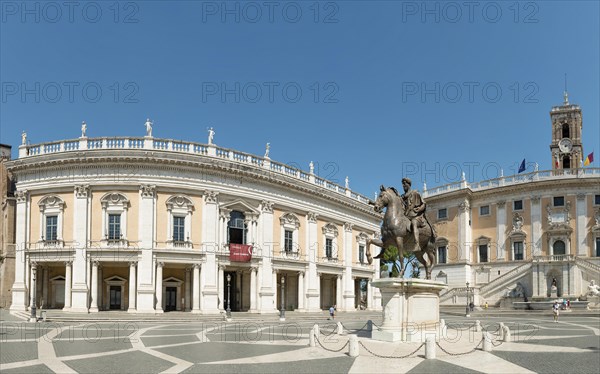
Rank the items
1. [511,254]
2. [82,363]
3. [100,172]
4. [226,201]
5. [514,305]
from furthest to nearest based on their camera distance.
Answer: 1. [511,254]
2. [514,305]
3. [226,201]
4. [100,172]
5. [82,363]

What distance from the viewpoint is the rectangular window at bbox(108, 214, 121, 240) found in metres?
40.9

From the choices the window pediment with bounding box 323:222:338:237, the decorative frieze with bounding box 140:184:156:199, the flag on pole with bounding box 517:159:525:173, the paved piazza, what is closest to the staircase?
the flag on pole with bounding box 517:159:525:173

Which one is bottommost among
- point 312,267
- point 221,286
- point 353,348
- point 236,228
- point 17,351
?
point 221,286

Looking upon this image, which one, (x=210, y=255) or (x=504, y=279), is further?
(x=504, y=279)

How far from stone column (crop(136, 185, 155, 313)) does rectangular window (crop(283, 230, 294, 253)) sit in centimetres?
1297

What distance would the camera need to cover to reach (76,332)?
26156mm

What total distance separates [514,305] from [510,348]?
39185 millimetres

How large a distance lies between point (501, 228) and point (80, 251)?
47.3m

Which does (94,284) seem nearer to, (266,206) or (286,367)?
(266,206)

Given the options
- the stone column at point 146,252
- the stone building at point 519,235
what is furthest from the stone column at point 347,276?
the stone column at point 146,252

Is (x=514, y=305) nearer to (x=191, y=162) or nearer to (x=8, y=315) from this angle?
(x=191, y=162)

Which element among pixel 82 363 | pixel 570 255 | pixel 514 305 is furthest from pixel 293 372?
pixel 570 255

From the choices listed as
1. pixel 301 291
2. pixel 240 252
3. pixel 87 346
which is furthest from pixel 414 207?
pixel 301 291

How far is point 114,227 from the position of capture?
41000 millimetres
